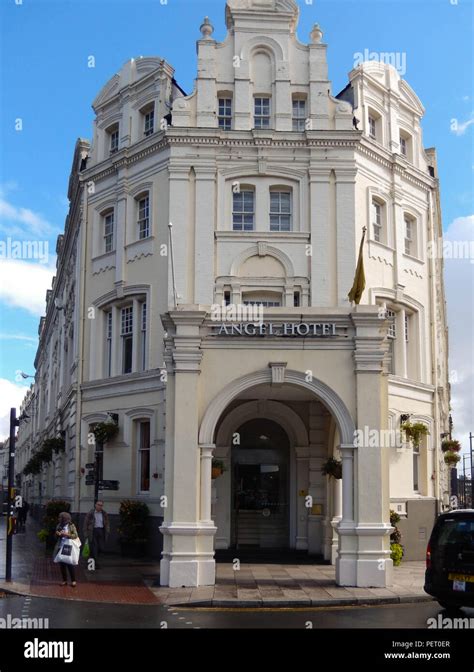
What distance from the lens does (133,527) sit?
24.1 meters

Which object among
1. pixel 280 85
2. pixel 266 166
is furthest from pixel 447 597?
pixel 280 85

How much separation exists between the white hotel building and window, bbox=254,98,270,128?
2.3 inches

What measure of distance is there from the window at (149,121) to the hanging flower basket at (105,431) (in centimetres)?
972

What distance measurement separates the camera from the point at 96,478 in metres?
24.0

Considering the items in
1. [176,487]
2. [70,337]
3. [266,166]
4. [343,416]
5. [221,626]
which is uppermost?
[266,166]

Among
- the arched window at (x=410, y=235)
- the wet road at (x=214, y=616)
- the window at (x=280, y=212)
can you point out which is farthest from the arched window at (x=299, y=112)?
the wet road at (x=214, y=616)

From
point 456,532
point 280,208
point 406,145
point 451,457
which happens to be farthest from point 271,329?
point 406,145

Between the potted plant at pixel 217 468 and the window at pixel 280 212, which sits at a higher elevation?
the window at pixel 280 212

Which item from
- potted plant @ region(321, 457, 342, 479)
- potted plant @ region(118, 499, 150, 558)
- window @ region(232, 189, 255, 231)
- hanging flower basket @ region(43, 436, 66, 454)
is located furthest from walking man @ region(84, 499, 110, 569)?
hanging flower basket @ region(43, 436, 66, 454)

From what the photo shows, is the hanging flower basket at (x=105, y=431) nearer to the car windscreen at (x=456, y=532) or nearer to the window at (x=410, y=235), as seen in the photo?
the window at (x=410, y=235)

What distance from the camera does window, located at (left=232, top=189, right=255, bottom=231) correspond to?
1003 inches

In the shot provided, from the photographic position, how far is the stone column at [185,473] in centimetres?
1747
